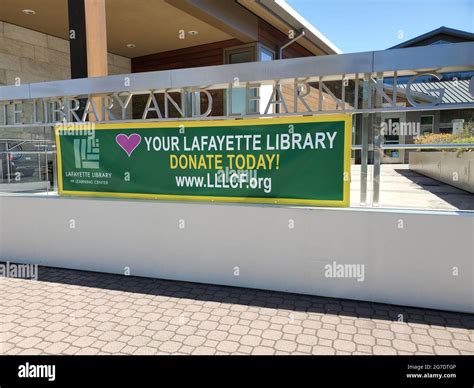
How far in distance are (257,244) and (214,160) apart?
1007 mm

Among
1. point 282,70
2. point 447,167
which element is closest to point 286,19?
point 447,167

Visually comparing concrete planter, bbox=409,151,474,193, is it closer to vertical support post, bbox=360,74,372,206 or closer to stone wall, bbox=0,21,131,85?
vertical support post, bbox=360,74,372,206

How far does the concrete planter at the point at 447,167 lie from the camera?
773 cm

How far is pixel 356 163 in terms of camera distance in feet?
12.1

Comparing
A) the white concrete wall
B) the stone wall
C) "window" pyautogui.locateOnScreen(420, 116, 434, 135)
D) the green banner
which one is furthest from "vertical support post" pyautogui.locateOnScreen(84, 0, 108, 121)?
the stone wall

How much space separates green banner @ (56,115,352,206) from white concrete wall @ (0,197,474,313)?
171 mm

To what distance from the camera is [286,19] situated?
31.8 feet

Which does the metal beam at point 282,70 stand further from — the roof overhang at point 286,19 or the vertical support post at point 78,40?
the roof overhang at point 286,19

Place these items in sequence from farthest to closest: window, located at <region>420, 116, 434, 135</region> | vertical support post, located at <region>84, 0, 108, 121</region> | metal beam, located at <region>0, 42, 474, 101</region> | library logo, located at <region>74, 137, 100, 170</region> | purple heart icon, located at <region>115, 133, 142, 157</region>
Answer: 1. vertical support post, located at <region>84, 0, 108, 121</region>
2. library logo, located at <region>74, 137, 100, 170</region>
3. purple heart icon, located at <region>115, 133, 142, 157</region>
4. window, located at <region>420, 116, 434, 135</region>
5. metal beam, located at <region>0, 42, 474, 101</region>

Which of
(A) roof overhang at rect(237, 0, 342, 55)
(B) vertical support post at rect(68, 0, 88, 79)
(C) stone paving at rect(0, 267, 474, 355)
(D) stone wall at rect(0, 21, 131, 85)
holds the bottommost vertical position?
(C) stone paving at rect(0, 267, 474, 355)

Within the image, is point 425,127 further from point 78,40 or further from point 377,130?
point 78,40

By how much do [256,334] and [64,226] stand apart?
2.99 metres

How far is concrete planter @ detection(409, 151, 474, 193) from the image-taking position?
7727 mm
